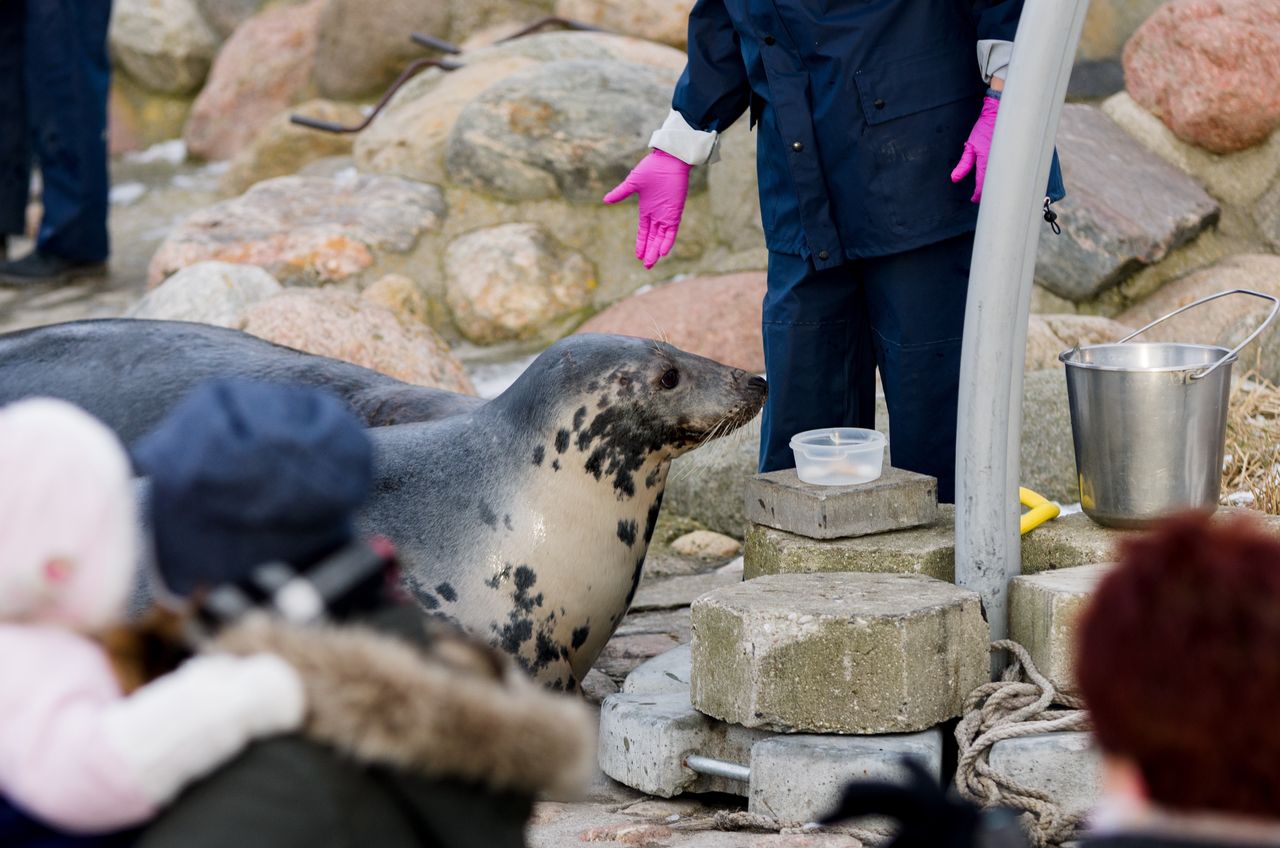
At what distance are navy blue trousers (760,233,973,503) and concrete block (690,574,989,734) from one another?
80 centimetres

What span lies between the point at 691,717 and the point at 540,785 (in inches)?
69.0

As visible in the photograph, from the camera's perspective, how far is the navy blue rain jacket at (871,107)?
3.58 m

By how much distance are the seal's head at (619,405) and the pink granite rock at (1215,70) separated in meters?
3.44

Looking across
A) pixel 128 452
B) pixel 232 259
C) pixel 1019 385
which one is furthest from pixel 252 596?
pixel 232 259

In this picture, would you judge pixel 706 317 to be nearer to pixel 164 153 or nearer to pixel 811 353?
pixel 811 353

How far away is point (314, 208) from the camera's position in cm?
723

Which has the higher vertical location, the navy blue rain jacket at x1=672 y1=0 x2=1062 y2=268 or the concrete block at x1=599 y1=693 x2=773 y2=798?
the navy blue rain jacket at x1=672 y1=0 x2=1062 y2=268

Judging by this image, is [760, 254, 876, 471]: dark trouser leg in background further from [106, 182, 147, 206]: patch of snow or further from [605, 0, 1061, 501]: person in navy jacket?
[106, 182, 147, 206]: patch of snow

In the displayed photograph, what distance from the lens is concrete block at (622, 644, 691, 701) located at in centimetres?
345

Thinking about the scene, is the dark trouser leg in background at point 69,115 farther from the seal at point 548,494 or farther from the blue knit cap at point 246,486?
the blue knit cap at point 246,486

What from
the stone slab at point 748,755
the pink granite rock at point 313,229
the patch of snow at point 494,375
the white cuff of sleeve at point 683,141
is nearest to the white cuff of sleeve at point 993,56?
the white cuff of sleeve at point 683,141

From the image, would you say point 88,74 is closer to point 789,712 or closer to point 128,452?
point 128,452

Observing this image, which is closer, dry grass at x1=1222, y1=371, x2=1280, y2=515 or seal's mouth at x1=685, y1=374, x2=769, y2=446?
seal's mouth at x1=685, y1=374, x2=769, y2=446

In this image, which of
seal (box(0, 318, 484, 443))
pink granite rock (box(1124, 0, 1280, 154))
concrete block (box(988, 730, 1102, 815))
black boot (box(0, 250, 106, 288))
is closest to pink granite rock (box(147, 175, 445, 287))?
black boot (box(0, 250, 106, 288))
